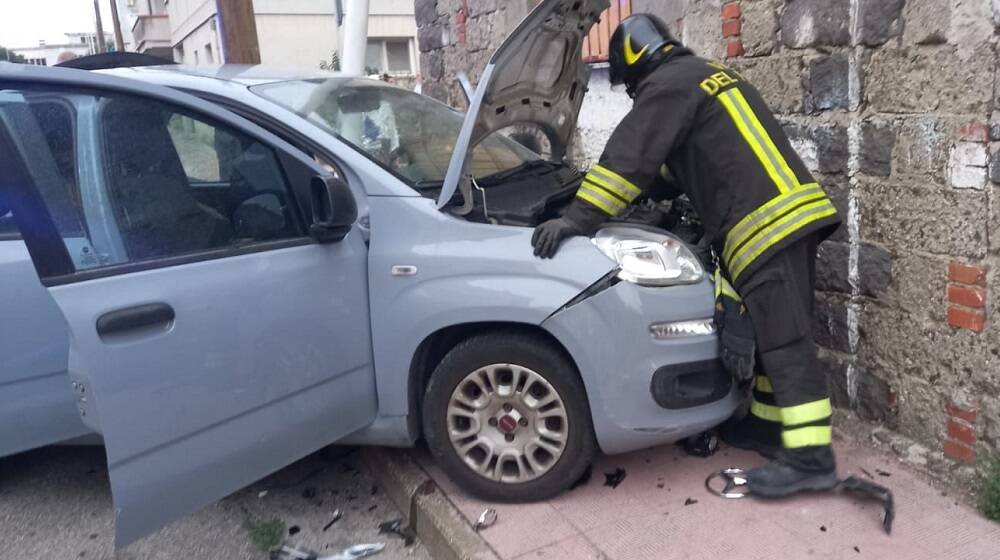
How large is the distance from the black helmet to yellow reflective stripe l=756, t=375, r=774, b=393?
133 centimetres

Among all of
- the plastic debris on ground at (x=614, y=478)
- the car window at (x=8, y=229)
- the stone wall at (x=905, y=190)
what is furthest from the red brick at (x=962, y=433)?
the car window at (x=8, y=229)

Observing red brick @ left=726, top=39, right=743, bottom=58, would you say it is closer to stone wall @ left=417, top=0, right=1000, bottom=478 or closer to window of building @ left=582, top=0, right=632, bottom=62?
stone wall @ left=417, top=0, right=1000, bottom=478

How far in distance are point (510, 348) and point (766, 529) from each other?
1140 millimetres

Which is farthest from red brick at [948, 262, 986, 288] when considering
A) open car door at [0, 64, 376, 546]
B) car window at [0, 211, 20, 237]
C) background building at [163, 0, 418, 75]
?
background building at [163, 0, 418, 75]

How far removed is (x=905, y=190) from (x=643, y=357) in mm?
1289

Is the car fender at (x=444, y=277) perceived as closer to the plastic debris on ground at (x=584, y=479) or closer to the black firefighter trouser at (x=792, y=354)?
the black firefighter trouser at (x=792, y=354)

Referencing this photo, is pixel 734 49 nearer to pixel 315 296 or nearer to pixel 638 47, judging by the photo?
pixel 638 47

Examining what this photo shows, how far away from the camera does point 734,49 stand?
418 cm

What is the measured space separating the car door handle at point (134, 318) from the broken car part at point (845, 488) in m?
2.16

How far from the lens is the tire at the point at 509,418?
10.3 feet

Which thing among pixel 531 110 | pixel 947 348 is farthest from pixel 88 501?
pixel 947 348

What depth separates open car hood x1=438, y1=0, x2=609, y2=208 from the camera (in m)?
Answer: 3.25

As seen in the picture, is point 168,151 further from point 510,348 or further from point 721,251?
point 721,251

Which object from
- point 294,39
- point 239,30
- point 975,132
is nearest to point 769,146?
point 975,132
